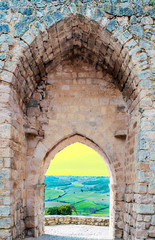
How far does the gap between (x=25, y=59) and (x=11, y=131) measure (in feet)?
3.88

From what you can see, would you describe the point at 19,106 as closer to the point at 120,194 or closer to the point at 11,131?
the point at 11,131

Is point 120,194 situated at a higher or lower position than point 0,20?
lower

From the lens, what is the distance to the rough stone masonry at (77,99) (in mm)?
3602

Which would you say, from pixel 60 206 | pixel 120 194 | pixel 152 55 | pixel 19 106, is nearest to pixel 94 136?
pixel 120 194

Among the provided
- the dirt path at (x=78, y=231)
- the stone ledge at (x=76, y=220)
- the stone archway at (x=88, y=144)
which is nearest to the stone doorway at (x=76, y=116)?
the stone archway at (x=88, y=144)

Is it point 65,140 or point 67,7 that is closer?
point 67,7

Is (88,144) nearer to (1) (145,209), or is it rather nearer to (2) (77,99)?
(2) (77,99)

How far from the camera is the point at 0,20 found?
3807 millimetres

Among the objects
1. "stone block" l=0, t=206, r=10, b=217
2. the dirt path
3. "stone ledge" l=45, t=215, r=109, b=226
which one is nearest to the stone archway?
the dirt path

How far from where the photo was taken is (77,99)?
193 inches

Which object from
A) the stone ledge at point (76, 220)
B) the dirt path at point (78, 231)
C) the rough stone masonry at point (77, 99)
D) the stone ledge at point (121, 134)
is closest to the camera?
the rough stone masonry at point (77, 99)

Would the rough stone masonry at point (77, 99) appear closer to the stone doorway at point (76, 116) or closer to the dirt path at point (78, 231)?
the stone doorway at point (76, 116)

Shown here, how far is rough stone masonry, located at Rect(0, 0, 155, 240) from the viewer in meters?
3.60

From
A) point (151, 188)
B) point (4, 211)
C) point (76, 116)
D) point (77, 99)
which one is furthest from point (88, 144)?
point (4, 211)
